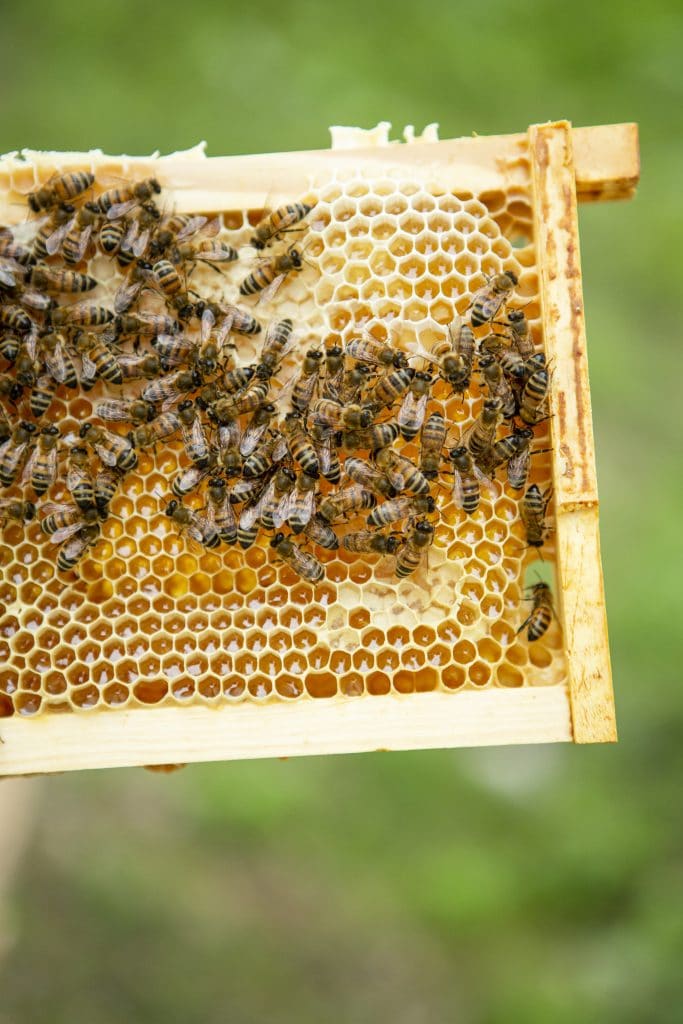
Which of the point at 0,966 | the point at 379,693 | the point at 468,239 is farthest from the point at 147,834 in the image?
the point at 468,239

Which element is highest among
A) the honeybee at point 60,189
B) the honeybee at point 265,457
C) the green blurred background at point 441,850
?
the honeybee at point 60,189

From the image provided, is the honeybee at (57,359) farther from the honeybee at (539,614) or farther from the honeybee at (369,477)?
the honeybee at (539,614)

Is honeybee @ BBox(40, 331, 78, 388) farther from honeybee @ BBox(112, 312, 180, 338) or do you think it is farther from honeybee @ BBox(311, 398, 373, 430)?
honeybee @ BBox(311, 398, 373, 430)

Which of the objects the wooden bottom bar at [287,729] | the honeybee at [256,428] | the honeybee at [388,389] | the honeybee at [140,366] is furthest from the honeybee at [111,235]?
the wooden bottom bar at [287,729]

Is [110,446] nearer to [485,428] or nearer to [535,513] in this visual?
[485,428]

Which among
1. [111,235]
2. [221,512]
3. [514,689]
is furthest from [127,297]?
[514,689]
